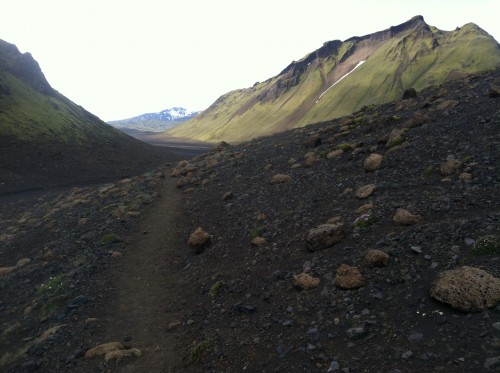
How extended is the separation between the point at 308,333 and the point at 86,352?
33.8ft

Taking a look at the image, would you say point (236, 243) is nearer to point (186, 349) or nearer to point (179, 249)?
point (179, 249)

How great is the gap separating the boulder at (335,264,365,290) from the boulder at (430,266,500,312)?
2.83m

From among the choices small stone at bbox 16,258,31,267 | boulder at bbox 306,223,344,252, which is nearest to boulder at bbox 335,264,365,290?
boulder at bbox 306,223,344,252

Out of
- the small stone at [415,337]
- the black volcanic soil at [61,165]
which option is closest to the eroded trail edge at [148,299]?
the small stone at [415,337]

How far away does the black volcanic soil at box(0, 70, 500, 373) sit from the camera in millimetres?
11609

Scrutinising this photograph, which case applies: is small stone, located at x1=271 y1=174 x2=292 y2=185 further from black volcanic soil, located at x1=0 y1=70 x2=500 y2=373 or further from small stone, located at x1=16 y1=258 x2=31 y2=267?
small stone, located at x1=16 y1=258 x2=31 y2=267

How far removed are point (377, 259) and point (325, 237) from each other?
3.95 metres

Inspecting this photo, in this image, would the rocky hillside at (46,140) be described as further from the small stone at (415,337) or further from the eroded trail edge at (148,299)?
the small stone at (415,337)

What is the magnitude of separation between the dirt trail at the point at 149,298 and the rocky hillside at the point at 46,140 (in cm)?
6104

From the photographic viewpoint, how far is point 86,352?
51.5 ft

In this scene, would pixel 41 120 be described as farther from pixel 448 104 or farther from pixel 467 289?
pixel 467 289

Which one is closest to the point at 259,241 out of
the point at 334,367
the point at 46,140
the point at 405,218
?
the point at 405,218

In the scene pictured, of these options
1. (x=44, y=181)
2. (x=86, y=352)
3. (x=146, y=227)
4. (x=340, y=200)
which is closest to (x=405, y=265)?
(x=340, y=200)

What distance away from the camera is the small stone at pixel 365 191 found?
22.0 meters
